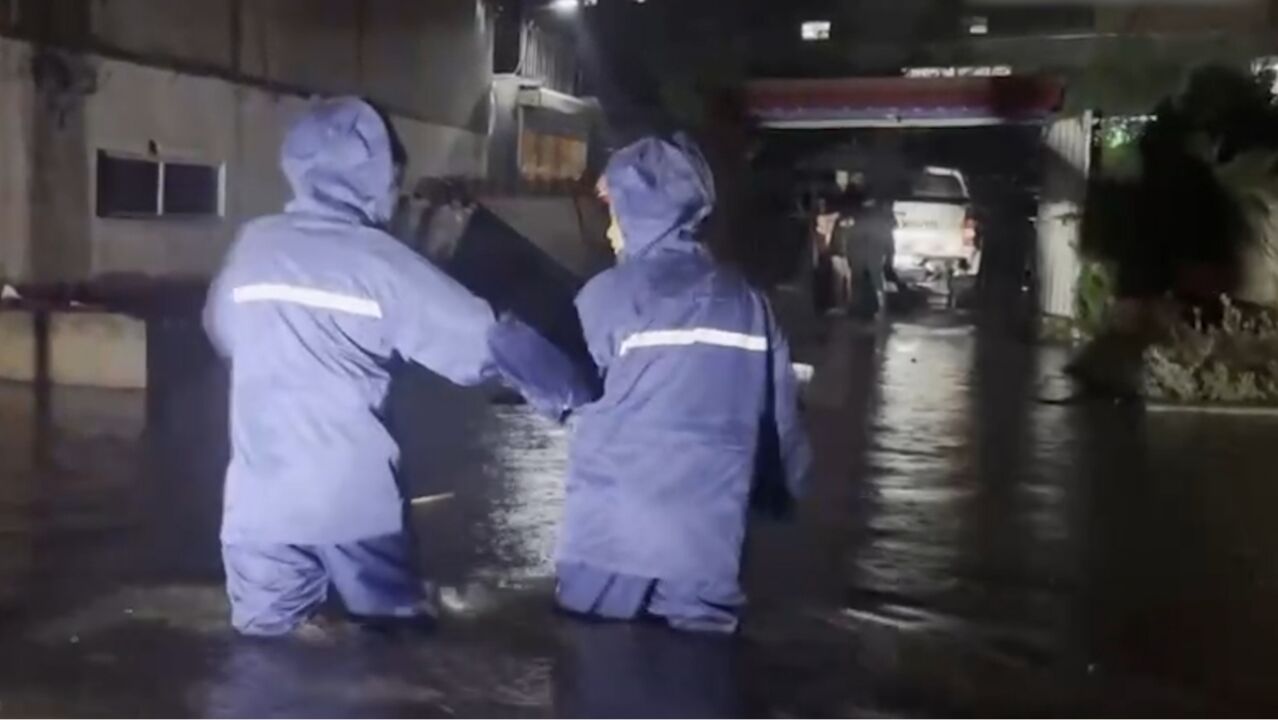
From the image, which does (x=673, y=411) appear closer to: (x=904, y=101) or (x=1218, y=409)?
(x=1218, y=409)

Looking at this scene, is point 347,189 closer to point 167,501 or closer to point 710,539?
point 710,539

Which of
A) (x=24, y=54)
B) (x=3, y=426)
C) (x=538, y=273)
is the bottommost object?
(x=3, y=426)

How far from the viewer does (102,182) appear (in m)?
17.8

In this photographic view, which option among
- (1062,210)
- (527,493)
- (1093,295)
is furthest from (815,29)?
(527,493)

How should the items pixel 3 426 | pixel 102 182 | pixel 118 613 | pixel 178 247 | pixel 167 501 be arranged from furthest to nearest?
pixel 178 247 → pixel 102 182 → pixel 3 426 → pixel 167 501 → pixel 118 613

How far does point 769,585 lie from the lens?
761 centimetres

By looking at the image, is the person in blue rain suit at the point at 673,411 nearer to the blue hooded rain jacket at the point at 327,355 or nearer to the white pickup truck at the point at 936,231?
the blue hooded rain jacket at the point at 327,355

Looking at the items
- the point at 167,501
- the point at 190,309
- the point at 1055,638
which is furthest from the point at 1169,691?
the point at 190,309

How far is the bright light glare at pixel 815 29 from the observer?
83.1 feet

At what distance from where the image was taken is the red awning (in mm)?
23016

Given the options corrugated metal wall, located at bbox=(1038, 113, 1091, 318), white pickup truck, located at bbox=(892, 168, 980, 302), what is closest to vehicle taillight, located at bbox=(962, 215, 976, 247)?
white pickup truck, located at bbox=(892, 168, 980, 302)

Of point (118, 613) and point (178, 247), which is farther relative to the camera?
point (178, 247)

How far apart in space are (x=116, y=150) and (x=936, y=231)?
13.9m

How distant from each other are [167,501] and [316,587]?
12.2ft
